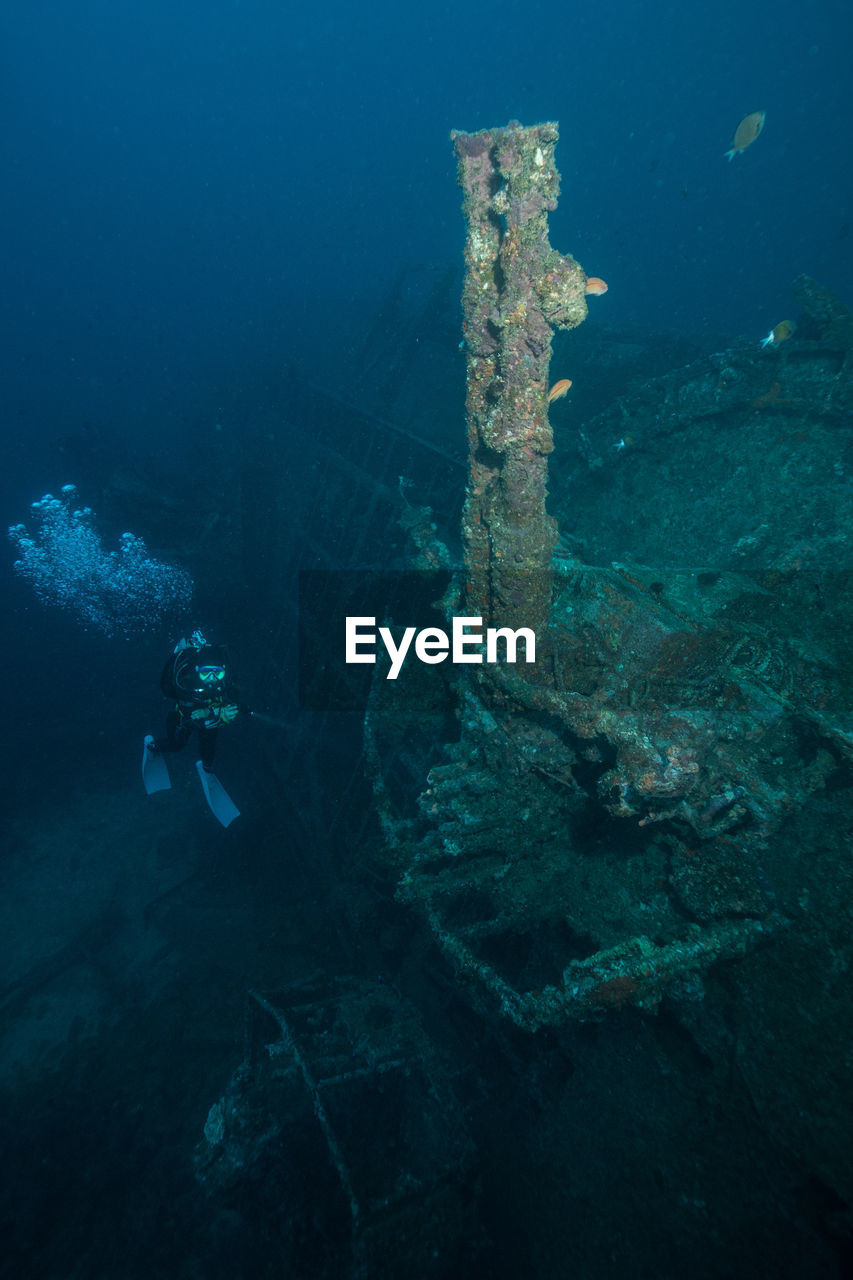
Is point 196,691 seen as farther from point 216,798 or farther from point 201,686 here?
point 216,798

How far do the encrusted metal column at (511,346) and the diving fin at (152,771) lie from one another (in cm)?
605

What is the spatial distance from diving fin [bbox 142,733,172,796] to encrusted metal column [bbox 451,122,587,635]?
605cm

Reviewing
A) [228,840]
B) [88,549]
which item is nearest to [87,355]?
[88,549]

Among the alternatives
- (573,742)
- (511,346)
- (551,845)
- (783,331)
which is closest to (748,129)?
(783,331)

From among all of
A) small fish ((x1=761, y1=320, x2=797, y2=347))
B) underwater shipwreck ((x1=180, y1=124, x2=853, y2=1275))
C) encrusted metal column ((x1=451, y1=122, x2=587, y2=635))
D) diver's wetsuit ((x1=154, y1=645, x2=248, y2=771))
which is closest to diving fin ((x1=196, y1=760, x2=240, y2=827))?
diver's wetsuit ((x1=154, y1=645, x2=248, y2=771))

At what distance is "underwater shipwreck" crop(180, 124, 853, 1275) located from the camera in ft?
10.6

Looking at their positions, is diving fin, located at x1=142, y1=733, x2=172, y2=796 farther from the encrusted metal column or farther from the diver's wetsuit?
the encrusted metal column

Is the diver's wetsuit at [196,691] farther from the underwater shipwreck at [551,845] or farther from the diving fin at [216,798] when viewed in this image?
the underwater shipwreck at [551,845]

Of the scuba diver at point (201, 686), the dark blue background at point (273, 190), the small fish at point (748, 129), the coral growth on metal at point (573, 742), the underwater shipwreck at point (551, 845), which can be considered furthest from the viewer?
the dark blue background at point (273, 190)

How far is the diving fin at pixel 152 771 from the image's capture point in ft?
26.1

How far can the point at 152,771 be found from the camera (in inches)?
320

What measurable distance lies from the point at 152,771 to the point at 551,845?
246 inches

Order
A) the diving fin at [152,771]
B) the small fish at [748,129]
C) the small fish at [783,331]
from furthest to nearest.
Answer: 1. the small fish at [748,129]
2. the diving fin at [152,771]
3. the small fish at [783,331]

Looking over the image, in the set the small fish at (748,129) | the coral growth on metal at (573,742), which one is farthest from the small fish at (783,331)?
the coral growth on metal at (573,742)
